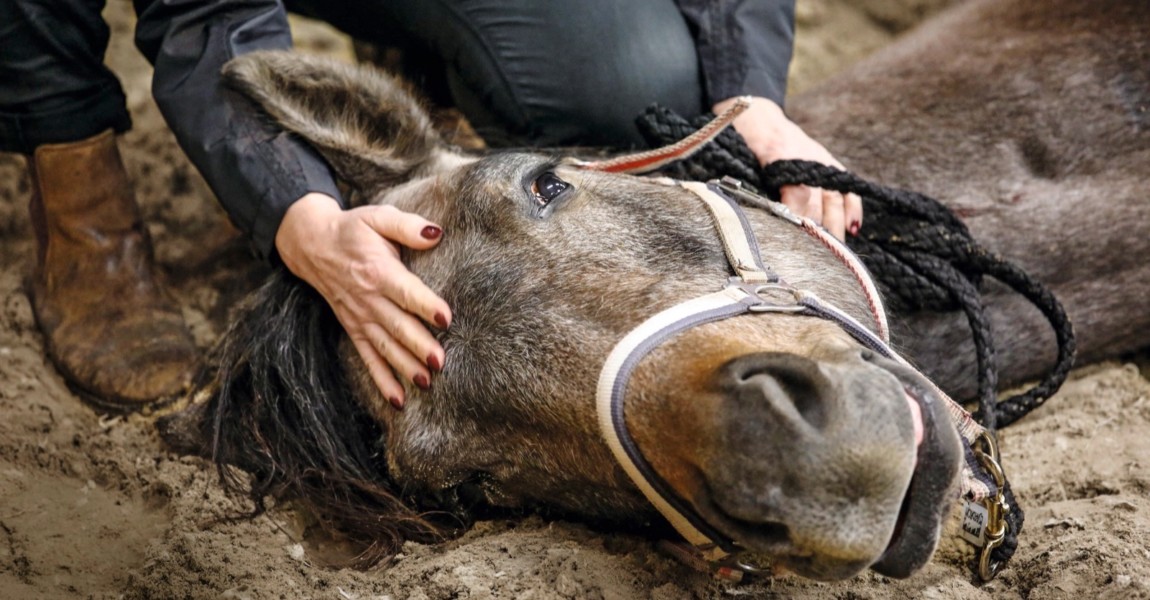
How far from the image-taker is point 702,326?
5.21ft

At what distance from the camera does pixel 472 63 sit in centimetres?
280

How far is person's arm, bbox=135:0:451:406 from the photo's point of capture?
6.39 feet

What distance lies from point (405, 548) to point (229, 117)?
43.6 inches

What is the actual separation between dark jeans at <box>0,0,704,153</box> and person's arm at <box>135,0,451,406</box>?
221 millimetres

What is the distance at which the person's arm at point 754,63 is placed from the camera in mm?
2350

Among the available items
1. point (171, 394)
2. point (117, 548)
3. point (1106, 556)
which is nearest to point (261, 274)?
point (171, 394)

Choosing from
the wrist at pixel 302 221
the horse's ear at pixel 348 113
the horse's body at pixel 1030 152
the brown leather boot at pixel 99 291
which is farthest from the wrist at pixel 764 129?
the brown leather boot at pixel 99 291

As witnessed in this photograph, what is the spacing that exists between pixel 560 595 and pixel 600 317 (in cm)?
49

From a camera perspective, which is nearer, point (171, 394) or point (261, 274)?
point (171, 394)

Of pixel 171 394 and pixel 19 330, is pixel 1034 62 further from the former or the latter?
pixel 19 330

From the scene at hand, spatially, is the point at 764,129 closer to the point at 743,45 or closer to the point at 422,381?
the point at 743,45

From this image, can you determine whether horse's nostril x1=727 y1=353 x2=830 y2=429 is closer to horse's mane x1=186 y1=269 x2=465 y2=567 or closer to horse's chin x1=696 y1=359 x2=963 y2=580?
horse's chin x1=696 y1=359 x2=963 y2=580

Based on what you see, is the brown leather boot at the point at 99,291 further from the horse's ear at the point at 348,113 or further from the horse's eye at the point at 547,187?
the horse's eye at the point at 547,187

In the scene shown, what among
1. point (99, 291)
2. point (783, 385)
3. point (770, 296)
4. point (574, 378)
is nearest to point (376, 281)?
point (574, 378)
